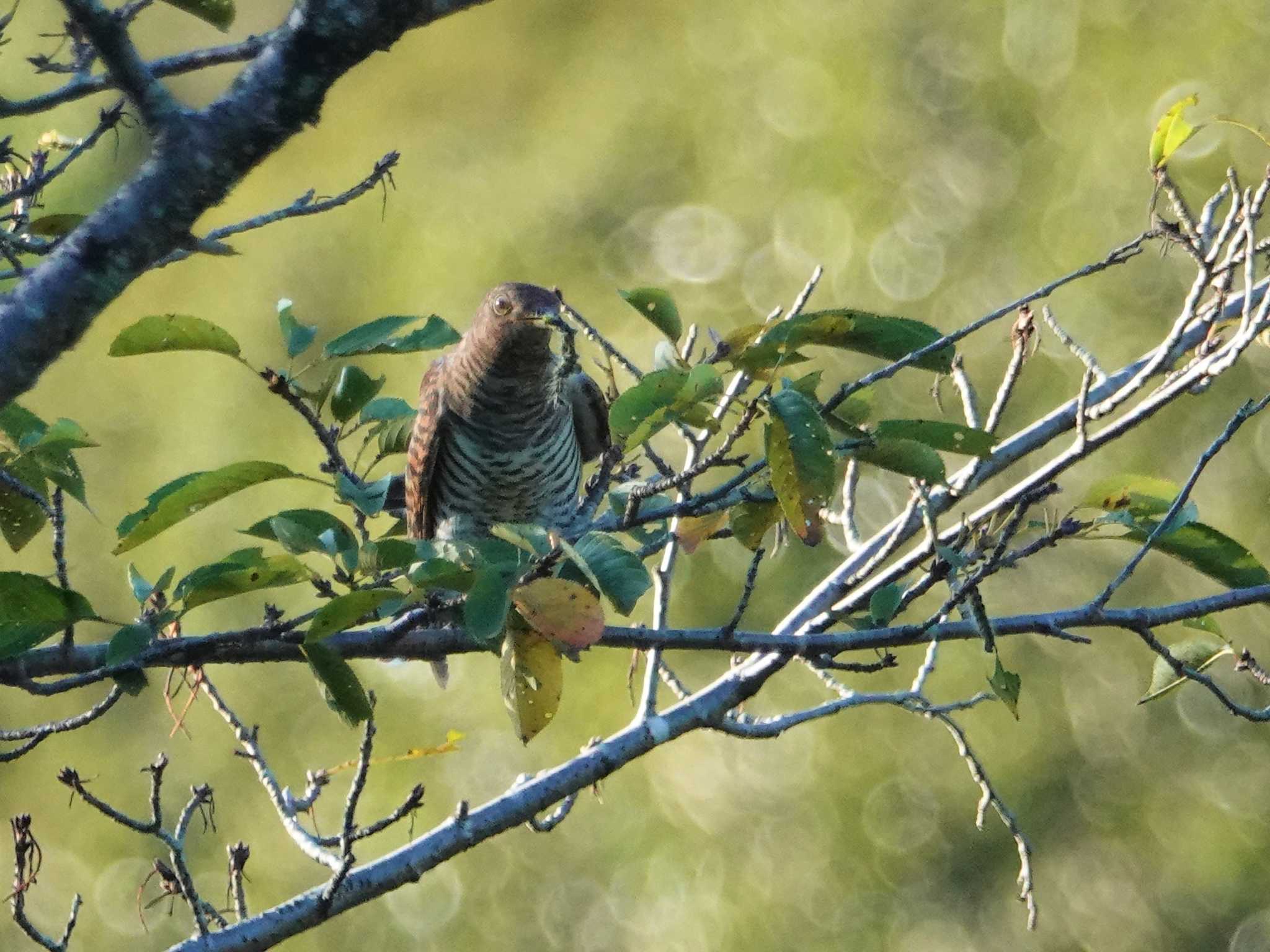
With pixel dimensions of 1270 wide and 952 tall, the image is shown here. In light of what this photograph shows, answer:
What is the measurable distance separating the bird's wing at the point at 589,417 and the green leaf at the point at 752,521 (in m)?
1.80

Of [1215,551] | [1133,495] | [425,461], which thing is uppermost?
[425,461]

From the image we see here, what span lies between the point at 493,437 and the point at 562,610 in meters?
1.90

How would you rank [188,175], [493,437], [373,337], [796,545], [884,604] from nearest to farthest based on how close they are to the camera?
[188,175]
[884,604]
[373,337]
[493,437]
[796,545]

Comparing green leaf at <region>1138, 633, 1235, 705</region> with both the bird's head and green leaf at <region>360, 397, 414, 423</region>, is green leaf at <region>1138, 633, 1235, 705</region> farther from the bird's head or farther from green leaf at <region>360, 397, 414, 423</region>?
the bird's head

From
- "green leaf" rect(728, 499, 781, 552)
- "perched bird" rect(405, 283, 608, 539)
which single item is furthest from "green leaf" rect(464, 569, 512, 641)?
"perched bird" rect(405, 283, 608, 539)

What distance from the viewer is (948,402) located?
4.44m

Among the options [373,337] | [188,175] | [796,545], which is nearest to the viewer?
[188,175]

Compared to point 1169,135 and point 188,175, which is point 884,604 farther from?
point 188,175

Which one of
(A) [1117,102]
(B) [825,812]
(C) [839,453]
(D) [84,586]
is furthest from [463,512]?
(D) [84,586]

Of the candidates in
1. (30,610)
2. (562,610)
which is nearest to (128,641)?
(30,610)

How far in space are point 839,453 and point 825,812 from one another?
300cm

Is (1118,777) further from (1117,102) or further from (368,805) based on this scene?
(368,805)

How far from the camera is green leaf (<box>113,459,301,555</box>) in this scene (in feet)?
5.12

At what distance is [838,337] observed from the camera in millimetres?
1484
